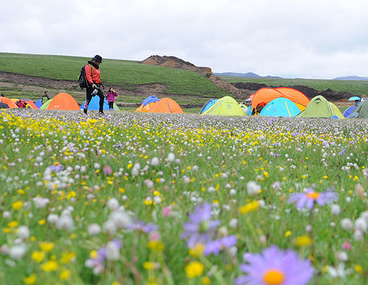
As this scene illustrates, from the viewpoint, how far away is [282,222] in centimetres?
282

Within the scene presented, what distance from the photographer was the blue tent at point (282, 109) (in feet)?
88.8

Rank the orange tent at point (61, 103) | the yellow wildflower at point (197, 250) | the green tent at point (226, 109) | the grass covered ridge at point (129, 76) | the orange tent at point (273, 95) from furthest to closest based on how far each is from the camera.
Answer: the grass covered ridge at point (129, 76) → the orange tent at point (61, 103) → the orange tent at point (273, 95) → the green tent at point (226, 109) → the yellow wildflower at point (197, 250)

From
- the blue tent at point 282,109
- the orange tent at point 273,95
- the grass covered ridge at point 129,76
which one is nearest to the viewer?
the blue tent at point 282,109

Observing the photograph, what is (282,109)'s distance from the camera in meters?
27.3

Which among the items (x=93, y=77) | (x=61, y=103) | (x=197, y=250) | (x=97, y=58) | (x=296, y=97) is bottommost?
(x=197, y=250)

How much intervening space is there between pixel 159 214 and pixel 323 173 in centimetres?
338

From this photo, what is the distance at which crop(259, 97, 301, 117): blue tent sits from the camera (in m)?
27.1

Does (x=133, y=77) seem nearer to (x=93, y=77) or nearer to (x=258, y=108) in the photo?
(x=258, y=108)

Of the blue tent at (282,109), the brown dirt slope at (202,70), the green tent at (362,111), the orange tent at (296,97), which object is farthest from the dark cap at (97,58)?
the brown dirt slope at (202,70)

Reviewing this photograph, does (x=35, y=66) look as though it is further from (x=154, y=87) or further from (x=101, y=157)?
(x=101, y=157)

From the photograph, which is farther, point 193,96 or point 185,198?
point 193,96

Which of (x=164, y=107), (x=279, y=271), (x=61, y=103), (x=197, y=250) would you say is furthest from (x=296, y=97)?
(x=279, y=271)

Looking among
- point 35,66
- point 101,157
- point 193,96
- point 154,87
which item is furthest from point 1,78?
point 101,157

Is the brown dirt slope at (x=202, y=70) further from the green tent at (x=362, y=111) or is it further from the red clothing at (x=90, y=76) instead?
the red clothing at (x=90, y=76)
